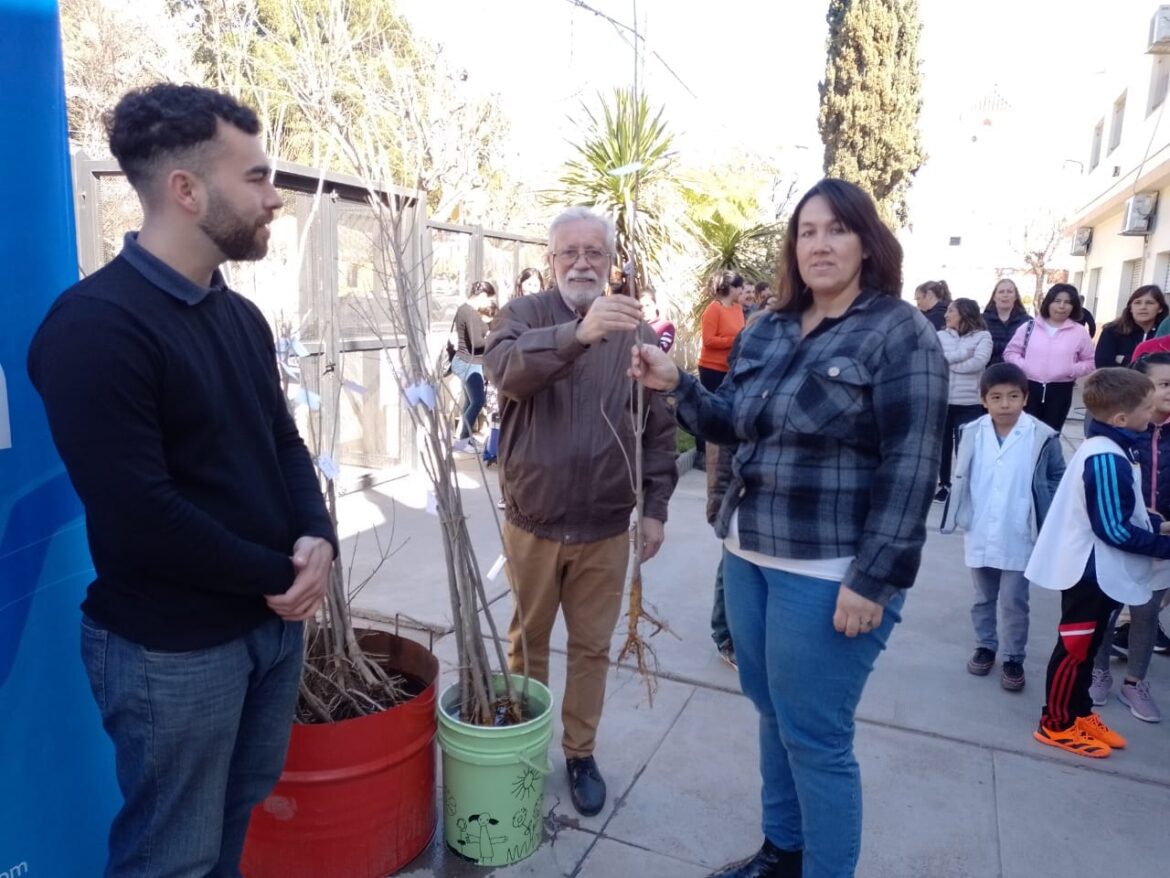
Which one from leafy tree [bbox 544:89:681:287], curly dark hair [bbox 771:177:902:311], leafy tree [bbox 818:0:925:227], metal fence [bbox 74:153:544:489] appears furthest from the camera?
leafy tree [bbox 818:0:925:227]

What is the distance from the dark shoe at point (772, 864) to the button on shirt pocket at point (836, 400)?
1.16m

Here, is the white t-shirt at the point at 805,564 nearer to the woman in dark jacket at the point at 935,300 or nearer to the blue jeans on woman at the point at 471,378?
the blue jeans on woman at the point at 471,378

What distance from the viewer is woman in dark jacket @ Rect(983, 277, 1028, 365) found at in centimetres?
703

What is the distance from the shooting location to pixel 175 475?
1426mm

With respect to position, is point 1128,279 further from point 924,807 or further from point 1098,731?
point 924,807

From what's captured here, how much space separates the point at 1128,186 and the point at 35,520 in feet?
54.3

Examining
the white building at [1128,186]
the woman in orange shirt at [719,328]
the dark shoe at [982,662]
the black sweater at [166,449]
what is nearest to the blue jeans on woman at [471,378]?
the woman in orange shirt at [719,328]

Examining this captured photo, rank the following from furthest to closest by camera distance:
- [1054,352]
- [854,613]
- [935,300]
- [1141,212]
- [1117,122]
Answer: [1117,122] → [1141,212] → [935,300] → [1054,352] → [854,613]

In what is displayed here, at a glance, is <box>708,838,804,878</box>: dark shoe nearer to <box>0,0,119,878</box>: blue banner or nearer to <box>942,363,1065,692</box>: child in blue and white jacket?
<box>0,0,119,878</box>: blue banner

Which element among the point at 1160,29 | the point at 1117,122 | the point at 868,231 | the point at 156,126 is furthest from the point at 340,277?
the point at 1117,122

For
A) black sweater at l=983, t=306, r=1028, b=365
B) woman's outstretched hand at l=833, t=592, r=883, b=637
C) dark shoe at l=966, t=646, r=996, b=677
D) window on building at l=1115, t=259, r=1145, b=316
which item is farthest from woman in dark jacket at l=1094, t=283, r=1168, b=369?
window on building at l=1115, t=259, r=1145, b=316

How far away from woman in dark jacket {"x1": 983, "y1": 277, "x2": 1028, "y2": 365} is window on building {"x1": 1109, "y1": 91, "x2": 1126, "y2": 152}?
12818 millimetres

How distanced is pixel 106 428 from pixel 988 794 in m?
2.82

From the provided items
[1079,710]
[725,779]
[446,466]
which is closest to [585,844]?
[725,779]
